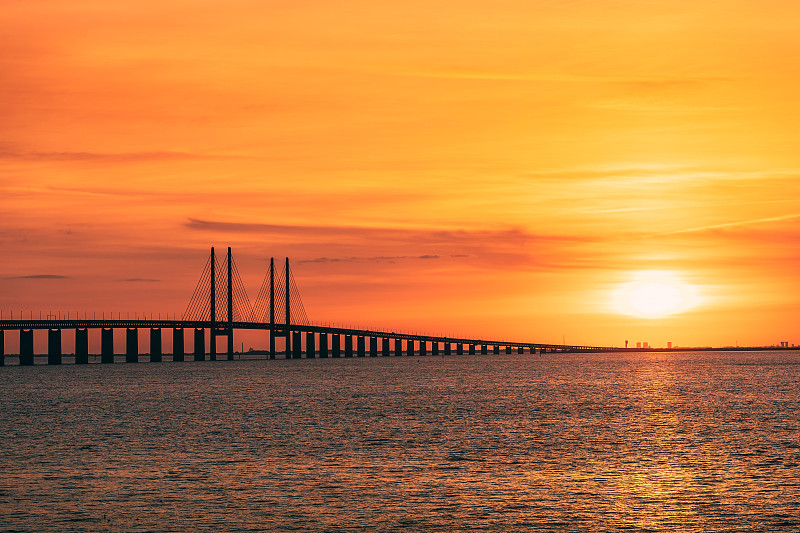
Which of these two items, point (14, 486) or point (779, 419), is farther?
A: point (779, 419)

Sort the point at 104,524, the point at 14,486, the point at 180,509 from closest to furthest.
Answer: the point at 104,524 → the point at 180,509 → the point at 14,486

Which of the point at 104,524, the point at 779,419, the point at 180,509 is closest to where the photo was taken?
the point at 104,524

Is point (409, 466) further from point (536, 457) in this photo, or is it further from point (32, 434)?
point (32, 434)

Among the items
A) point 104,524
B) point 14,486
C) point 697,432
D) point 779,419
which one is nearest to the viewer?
point 104,524

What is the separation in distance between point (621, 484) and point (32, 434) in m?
40.3

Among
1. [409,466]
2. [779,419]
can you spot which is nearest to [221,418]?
[409,466]

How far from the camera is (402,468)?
4703cm

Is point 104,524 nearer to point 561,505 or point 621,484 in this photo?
point 561,505

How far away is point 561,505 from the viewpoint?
37.3m

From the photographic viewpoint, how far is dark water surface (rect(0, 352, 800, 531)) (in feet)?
115

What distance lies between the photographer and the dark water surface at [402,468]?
115 ft

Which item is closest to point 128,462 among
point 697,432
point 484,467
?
point 484,467

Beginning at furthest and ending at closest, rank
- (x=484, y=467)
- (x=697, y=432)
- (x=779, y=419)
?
(x=779, y=419)
(x=697, y=432)
(x=484, y=467)

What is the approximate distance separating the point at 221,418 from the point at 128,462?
2899 cm
